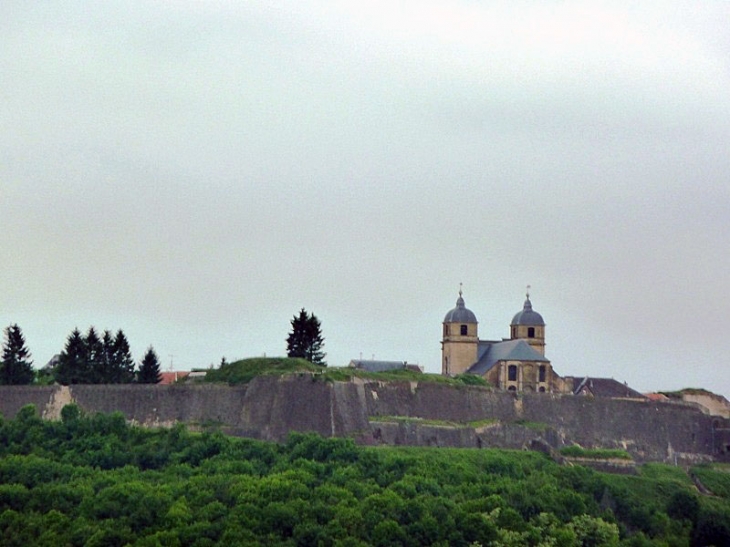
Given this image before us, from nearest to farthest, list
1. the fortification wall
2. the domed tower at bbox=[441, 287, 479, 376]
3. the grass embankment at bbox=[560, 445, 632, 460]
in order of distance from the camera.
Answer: the fortification wall
the grass embankment at bbox=[560, 445, 632, 460]
the domed tower at bbox=[441, 287, 479, 376]

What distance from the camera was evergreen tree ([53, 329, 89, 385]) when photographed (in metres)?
61.5

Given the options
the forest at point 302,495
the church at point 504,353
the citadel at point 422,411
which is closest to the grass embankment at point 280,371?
the citadel at point 422,411

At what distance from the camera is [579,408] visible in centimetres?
6538

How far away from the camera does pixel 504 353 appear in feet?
242

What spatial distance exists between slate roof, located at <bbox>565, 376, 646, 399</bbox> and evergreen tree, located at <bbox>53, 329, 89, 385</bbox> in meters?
21.9

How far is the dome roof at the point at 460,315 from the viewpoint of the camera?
76125 millimetres

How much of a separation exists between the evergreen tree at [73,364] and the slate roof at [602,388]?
72.0 feet

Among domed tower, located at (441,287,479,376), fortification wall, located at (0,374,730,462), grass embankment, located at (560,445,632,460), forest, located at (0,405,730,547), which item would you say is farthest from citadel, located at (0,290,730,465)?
domed tower, located at (441,287,479,376)

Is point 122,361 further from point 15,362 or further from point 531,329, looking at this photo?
point 531,329

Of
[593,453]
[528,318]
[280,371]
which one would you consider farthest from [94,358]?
[528,318]

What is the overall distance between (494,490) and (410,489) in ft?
9.77

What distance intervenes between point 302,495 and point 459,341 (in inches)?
965

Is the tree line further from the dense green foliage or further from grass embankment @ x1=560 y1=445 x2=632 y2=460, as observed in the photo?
grass embankment @ x1=560 y1=445 x2=632 y2=460

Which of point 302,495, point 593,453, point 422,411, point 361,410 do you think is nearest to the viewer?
point 302,495
